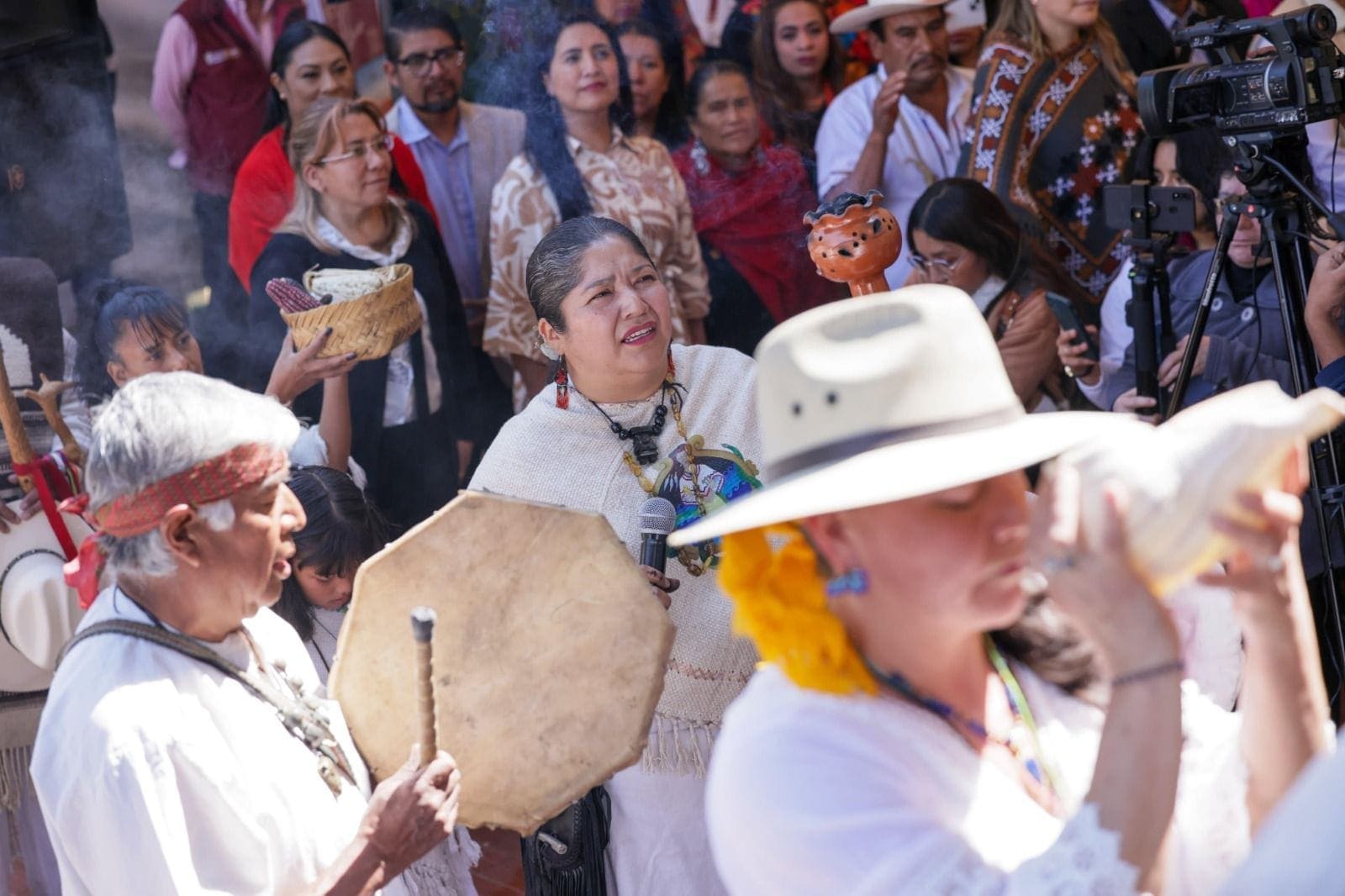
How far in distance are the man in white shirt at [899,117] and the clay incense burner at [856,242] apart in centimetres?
218

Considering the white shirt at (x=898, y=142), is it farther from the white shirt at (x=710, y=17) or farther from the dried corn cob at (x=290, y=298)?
the dried corn cob at (x=290, y=298)

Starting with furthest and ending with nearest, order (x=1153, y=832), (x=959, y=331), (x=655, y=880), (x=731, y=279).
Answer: (x=731, y=279) < (x=655, y=880) < (x=959, y=331) < (x=1153, y=832)

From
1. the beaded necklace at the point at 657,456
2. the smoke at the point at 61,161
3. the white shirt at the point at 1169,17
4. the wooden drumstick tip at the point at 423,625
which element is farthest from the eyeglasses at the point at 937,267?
the wooden drumstick tip at the point at 423,625

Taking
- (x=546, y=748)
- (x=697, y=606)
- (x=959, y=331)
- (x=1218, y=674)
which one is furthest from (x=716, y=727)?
(x=959, y=331)

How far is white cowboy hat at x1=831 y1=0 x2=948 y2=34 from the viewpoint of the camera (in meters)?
5.77

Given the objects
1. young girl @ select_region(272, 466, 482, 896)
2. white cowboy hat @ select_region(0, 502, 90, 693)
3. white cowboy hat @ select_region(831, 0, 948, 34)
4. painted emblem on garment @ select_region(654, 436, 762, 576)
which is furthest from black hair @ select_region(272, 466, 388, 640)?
white cowboy hat @ select_region(831, 0, 948, 34)

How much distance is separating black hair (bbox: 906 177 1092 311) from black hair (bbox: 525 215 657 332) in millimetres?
1640

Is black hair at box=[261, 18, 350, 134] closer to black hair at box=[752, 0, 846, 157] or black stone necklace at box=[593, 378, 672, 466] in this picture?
black hair at box=[752, 0, 846, 157]

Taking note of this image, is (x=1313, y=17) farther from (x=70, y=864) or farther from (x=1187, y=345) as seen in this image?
(x=70, y=864)

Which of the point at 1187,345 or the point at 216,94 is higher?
the point at 216,94

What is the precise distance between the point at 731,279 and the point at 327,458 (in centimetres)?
184

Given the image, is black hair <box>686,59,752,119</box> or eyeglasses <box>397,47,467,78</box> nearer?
eyeglasses <box>397,47,467,78</box>

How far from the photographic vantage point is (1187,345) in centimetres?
405

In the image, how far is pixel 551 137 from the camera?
551cm
